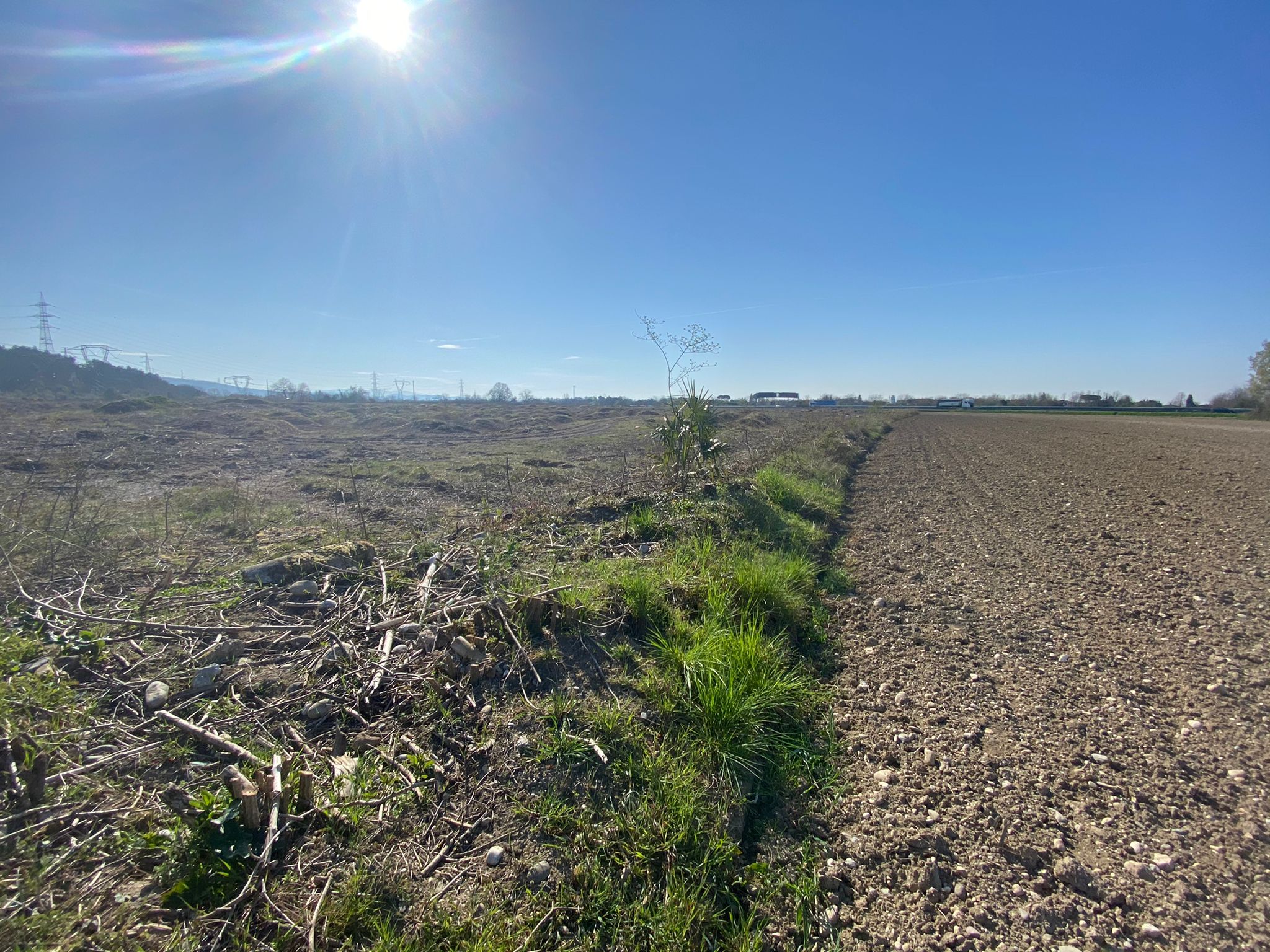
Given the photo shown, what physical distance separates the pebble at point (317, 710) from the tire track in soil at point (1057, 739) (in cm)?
280

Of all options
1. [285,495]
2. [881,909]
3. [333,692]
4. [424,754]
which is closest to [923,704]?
[881,909]

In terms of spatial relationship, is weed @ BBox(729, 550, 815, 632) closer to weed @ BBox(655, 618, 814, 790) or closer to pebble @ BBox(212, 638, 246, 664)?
weed @ BBox(655, 618, 814, 790)

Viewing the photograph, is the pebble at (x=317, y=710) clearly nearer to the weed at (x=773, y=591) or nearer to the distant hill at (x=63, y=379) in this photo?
the weed at (x=773, y=591)

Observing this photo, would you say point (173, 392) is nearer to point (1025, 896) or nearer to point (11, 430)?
point (11, 430)

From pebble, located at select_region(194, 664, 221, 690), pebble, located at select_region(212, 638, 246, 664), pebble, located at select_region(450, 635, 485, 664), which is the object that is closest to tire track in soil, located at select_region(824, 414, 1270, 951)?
pebble, located at select_region(450, 635, 485, 664)

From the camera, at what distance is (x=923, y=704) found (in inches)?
126

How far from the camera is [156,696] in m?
2.73

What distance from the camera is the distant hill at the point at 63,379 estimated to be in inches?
1362

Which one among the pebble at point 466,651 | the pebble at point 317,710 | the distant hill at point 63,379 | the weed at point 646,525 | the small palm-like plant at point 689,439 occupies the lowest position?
the pebble at point 317,710

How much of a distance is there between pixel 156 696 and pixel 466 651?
5.49 ft

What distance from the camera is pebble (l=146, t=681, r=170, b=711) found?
271cm

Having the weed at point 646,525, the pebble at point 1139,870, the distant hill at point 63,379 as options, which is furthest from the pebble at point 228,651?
the distant hill at point 63,379

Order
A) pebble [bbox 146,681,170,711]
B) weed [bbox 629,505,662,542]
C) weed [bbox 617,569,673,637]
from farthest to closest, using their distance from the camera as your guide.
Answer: weed [bbox 629,505,662,542] → weed [bbox 617,569,673,637] → pebble [bbox 146,681,170,711]

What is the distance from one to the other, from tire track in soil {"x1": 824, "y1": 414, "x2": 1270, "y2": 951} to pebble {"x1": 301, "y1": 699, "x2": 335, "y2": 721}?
2.80 metres
